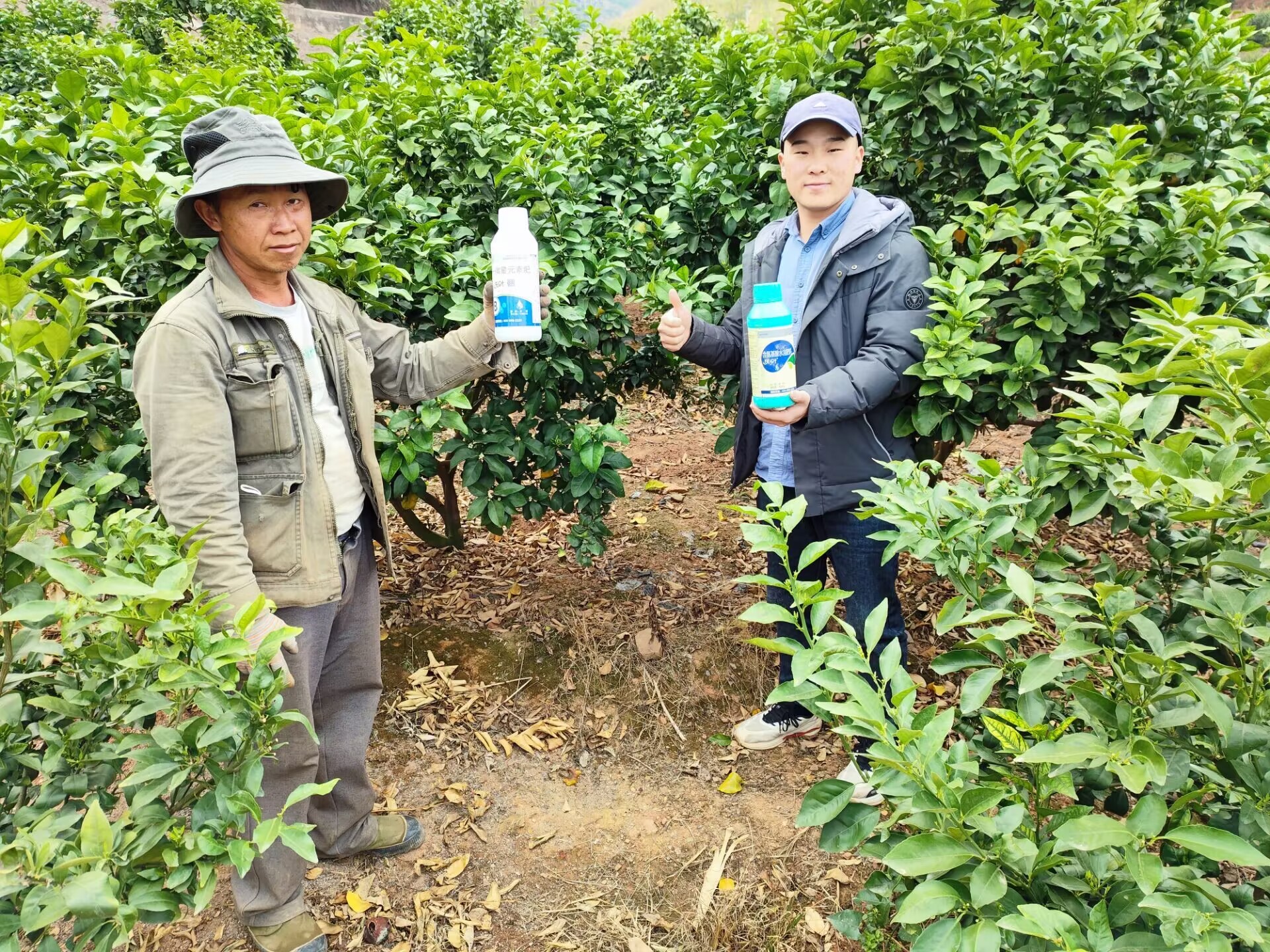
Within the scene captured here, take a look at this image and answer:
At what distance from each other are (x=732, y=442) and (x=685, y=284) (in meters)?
0.71

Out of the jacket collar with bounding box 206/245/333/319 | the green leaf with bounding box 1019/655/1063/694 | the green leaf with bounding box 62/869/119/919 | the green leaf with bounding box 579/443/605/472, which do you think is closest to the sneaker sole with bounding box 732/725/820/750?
the green leaf with bounding box 579/443/605/472

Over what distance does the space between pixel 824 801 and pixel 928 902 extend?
1.04 ft

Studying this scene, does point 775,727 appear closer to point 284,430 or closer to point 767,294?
point 767,294

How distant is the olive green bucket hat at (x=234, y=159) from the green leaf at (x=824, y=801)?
1990mm

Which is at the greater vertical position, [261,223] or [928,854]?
[261,223]

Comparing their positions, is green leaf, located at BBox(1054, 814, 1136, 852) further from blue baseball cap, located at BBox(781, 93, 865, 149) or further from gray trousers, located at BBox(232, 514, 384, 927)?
blue baseball cap, located at BBox(781, 93, 865, 149)

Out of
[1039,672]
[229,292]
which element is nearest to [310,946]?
[229,292]

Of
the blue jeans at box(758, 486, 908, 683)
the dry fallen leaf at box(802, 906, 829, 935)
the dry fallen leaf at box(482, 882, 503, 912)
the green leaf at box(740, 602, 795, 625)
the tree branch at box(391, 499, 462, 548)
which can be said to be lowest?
the dry fallen leaf at box(482, 882, 503, 912)

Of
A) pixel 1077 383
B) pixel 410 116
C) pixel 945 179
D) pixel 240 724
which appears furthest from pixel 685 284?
pixel 240 724

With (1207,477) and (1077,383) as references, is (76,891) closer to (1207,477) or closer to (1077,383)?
(1207,477)

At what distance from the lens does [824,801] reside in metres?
1.59

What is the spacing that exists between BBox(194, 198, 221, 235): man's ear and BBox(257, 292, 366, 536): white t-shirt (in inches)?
9.3

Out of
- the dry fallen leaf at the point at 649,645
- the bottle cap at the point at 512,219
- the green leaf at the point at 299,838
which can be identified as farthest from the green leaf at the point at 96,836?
the dry fallen leaf at the point at 649,645

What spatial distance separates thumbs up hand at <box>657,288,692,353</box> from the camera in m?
3.07
